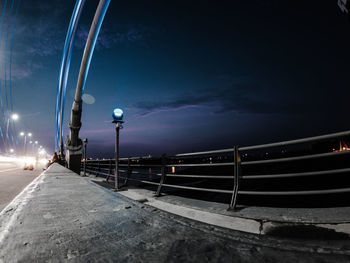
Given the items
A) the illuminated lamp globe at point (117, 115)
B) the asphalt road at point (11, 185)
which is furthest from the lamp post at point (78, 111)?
the illuminated lamp globe at point (117, 115)

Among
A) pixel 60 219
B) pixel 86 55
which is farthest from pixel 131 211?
pixel 86 55

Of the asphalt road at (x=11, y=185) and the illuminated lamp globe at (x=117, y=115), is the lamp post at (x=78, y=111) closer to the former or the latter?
the asphalt road at (x=11, y=185)

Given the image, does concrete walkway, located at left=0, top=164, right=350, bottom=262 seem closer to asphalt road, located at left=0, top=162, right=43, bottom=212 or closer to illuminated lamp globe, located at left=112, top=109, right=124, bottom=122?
asphalt road, located at left=0, top=162, right=43, bottom=212

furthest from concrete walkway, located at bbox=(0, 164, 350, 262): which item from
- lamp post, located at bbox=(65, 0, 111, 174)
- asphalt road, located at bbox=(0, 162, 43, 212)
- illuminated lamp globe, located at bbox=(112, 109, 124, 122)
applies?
lamp post, located at bbox=(65, 0, 111, 174)

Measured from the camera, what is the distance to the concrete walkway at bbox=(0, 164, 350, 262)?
1.43 m

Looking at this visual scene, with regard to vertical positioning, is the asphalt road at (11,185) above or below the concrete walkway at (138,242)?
below

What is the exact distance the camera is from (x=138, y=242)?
1.68 m

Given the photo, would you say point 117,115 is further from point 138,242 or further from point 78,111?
point 78,111

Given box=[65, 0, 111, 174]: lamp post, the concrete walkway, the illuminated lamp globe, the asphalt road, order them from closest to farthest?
the concrete walkway → the asphalt road → the illuminated lamp globe → box=[65, 0, 111, 174]: lamp post

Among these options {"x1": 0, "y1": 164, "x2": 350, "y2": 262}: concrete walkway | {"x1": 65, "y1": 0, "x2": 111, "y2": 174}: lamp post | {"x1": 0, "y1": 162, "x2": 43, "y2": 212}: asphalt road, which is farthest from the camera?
{"x1": 65, "y1": 0, "x2": 111, "y2": 174}: lamp post

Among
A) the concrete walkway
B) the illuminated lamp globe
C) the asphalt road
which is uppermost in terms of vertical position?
the illuminated lamp globe

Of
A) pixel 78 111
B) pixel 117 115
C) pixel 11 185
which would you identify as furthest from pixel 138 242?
pixel 78 111

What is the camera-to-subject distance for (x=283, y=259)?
4.67 ft

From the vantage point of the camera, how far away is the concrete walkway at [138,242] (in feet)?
4.69
